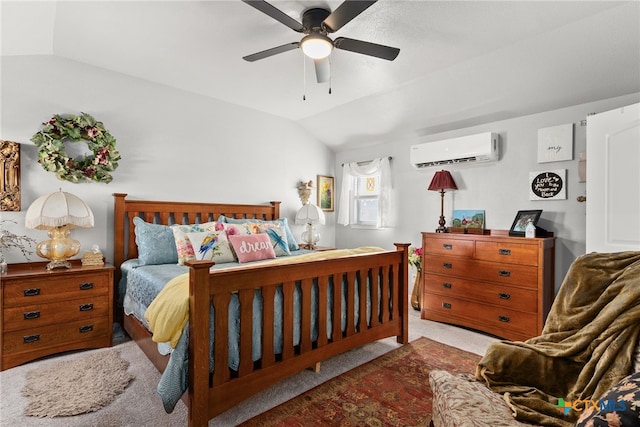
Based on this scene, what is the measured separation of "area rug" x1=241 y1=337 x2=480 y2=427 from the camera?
182cm

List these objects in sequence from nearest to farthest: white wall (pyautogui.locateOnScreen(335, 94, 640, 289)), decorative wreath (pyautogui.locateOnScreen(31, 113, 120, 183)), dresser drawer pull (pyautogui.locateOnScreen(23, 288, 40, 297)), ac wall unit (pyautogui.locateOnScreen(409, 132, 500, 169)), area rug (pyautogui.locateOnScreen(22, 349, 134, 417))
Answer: area rug (pyautogui.locateOnScreen(22, 349, 134, 417)) < dresser drawer pull (pyautogui.locateOnScreen(23, 288, 40, 297)) < decorative wreath (pyautogui.locateOnScreen(31, 113, 120, 183)) < white wall (pyautogui.locateOnScreen(335, 94, 640, 289)) < ac wall unit (pyautogui.locateOnScreen(409, 132, 500, 169))

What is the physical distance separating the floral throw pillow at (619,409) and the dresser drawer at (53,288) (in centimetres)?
316

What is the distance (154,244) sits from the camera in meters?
2.98

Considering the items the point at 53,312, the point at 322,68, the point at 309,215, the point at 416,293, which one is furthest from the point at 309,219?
the point at 53,312

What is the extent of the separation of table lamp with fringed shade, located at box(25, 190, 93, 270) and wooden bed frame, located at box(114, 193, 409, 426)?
444 mm

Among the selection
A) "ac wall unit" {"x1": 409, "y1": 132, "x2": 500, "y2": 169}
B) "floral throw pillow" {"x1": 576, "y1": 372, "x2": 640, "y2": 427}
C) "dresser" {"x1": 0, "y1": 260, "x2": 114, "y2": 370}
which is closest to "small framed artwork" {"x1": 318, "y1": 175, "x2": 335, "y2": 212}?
"ac wall unit" {"x1": 409, "y1": 132, "x2": 500, "y2": 169}

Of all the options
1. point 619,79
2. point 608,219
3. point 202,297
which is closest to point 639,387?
point 202,297

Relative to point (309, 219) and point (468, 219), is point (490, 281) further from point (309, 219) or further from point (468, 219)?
point (309, 219)

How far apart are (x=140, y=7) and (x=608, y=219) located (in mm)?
3704

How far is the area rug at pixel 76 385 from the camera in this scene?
1907mm

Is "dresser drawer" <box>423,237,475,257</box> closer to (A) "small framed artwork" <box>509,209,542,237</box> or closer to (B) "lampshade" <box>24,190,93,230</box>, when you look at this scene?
(A) "small framed artwork" <box>509,209,542,237</box>

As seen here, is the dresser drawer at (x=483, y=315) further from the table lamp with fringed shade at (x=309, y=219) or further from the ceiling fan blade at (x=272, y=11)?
the ceiling fan blade at (x=272, y=11)

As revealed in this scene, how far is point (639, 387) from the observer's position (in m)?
0.77

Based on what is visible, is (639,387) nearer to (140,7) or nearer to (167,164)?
(140,7)
